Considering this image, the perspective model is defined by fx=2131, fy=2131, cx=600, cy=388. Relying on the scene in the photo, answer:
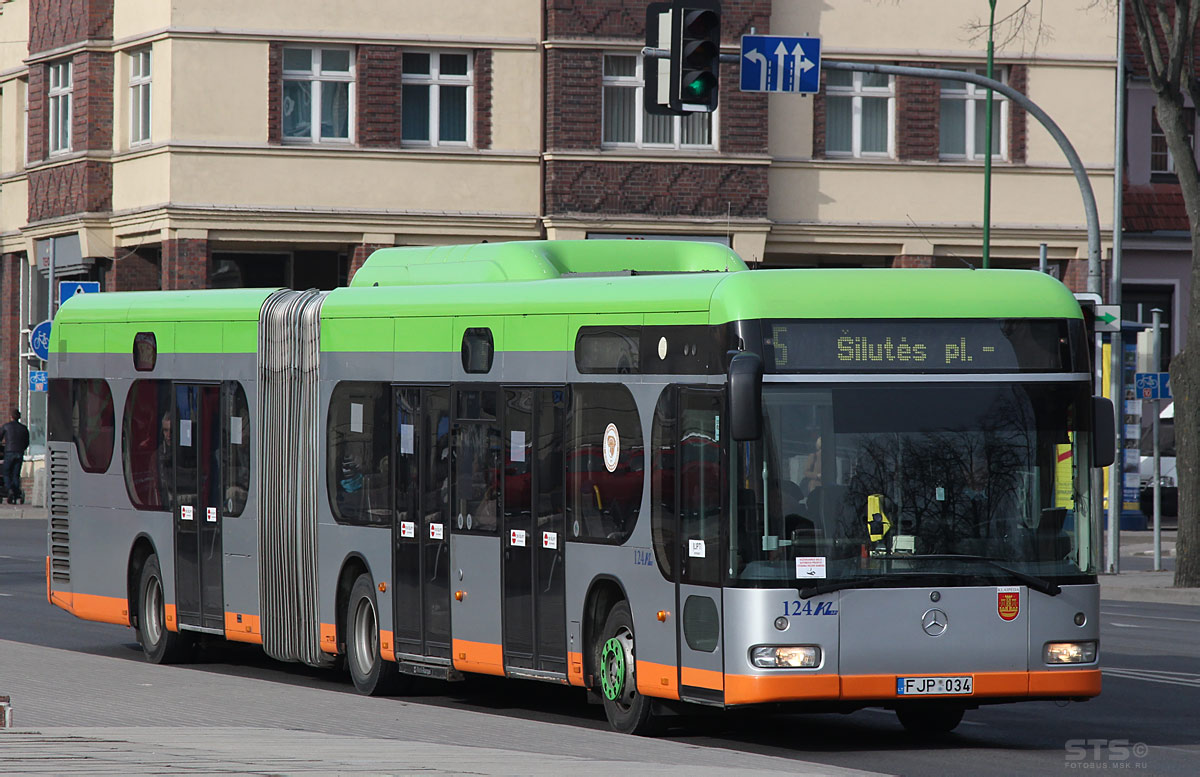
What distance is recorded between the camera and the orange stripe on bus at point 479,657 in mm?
13969

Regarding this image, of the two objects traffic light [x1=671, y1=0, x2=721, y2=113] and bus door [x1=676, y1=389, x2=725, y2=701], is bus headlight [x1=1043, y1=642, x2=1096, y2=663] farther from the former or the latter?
traffic light [x1=671, y1=0, x2=721, y2=113]

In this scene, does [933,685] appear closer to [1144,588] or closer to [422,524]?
[422,524]

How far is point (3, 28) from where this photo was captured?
45.2 m

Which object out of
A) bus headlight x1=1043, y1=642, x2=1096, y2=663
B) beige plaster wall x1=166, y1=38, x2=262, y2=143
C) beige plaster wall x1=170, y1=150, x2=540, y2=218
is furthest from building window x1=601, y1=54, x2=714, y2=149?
bus headlight x1=1043, y1=642, x2=1096, y2=663

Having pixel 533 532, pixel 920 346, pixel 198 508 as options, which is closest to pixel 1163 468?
pixel 198 508

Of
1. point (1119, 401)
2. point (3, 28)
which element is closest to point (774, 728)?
point (1119, 401)

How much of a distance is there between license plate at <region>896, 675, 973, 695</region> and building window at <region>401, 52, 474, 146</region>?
1034 inches

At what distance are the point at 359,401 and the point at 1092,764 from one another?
6.30 meters

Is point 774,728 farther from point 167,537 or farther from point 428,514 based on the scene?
point 167,537

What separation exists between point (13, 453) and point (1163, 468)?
2290 centimetres

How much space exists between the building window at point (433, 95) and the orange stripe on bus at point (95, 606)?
18957 millimetres

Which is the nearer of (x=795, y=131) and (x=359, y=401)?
(x=359, y=401)

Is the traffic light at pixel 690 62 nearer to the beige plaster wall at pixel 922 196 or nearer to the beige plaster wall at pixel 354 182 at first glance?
the beige plaster wall at pixel 354 182

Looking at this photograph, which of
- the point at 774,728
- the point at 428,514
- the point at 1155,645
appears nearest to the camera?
the point at 774,728
